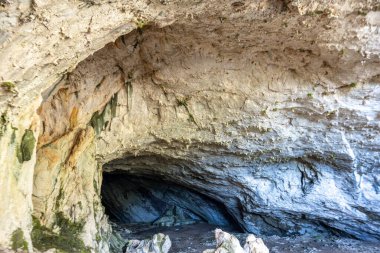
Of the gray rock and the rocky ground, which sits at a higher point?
the gray rock

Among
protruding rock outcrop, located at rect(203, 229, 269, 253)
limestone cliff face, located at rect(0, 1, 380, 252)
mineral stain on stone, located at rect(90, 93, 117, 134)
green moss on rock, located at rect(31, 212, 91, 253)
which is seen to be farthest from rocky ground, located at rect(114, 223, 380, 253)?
mineral stain on stone, located at rect(90, 93, 117, 134)

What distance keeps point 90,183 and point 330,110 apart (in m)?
4.01

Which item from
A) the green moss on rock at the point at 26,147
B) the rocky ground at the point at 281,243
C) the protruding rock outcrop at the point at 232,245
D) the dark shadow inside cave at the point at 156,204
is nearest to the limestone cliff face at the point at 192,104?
the green moss on rock at the point at 26,147

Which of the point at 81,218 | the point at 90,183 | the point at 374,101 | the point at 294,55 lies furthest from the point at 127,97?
the point at 374,101

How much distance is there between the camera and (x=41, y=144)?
4617mm

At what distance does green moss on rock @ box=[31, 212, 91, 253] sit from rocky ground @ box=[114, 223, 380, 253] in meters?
2.53

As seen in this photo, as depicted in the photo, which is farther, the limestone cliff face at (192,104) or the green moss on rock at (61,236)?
the green moss on rock at (61,236)

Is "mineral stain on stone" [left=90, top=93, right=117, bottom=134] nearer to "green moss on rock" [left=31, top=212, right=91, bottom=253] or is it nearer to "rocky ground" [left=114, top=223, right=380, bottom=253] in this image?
"green moss on rock" [left=31, top=212, right=91, bottom=253]

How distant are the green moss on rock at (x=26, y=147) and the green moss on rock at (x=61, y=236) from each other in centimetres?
109

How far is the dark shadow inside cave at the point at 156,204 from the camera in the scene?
10.5 m

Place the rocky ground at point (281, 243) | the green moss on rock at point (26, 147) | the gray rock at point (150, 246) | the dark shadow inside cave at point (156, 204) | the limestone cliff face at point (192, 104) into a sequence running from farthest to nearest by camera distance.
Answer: the dark shadow inside cave at point (156, 204)
the rocky ground at point (281, 243)
the gray rock at point (150, 246)
the green moss on rock at point (26, 147)
the limestone cliff face at point (192, 104)

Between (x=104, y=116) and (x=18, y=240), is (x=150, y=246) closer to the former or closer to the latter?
(x=104, y=116)

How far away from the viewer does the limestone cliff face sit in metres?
3.13

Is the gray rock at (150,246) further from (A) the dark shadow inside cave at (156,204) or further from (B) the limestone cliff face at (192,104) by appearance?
(A) the dark shadow inside cave at (156,204)
